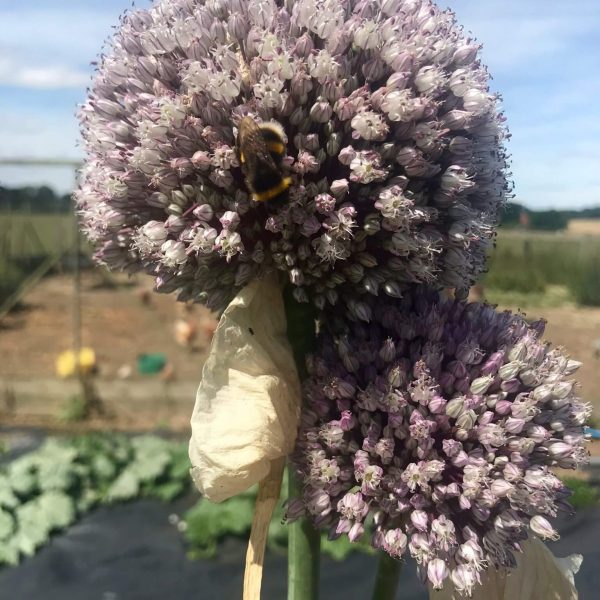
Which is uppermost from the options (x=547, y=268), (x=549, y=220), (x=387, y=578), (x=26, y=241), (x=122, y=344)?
(x=549, y=220)

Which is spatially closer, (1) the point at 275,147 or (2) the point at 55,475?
(1) the point at 275,147

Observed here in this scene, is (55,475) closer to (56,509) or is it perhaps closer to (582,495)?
(56,509)

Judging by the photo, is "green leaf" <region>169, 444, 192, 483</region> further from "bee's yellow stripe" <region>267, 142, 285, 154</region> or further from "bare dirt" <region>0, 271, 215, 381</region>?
"bee's yellow stripe" <region>267, 142, 285, 154</region>

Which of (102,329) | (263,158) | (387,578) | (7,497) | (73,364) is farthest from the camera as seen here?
(102,329)

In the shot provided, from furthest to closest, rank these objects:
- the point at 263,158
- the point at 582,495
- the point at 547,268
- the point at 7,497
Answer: the point at 547,268 < the point at 7,497 < the point at 582,495 < the point at 263,158

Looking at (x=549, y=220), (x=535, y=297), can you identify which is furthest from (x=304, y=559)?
(x=535, y=297)

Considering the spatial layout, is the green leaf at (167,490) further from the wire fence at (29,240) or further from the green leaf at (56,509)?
the wire fence at (29,240)

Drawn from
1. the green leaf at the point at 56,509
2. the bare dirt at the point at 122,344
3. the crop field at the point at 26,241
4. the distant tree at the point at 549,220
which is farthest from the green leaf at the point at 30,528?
the distant tree at the point at 549,220

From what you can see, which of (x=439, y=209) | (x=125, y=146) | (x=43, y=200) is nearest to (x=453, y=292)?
(x=439, y=209)
